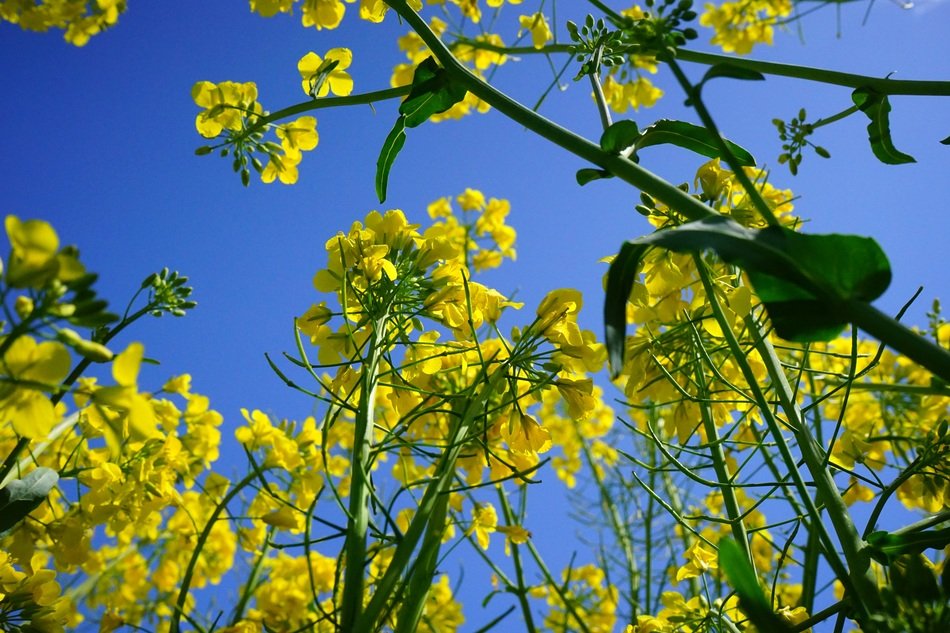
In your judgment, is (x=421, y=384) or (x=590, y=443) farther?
(x=590, y=443)

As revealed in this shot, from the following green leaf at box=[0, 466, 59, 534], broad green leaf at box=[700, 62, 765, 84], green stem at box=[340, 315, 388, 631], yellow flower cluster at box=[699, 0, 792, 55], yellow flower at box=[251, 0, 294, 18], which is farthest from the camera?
yellow flower cluster at box=[699, 0, 792, 55]

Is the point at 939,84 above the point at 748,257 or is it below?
above

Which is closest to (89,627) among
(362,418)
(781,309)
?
(362,418)

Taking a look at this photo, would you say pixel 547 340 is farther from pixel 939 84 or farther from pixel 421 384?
pixel 939 84

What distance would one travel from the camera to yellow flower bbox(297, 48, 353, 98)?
3.26 feet

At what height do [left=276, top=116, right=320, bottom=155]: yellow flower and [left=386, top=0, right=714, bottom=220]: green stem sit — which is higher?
[left=276, top=116, right=320, bottom=155]: yellow flower

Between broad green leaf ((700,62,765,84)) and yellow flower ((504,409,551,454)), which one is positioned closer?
broad green leaf ((700,62,765,84))

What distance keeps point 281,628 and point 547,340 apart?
2.28ft

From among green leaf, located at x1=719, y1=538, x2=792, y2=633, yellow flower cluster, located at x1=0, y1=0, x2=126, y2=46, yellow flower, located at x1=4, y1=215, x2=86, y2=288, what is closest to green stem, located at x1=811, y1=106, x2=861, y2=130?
green leaf, located at x1=719, y1=538, x2=792, y2=633

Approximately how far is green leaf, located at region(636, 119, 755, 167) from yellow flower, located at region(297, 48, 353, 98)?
1.63 ft

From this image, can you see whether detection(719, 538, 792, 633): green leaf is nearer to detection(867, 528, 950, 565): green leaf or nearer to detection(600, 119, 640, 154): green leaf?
detection(867, 528, 950, 565): green leaf

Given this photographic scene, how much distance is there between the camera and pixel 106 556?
2.08 metres

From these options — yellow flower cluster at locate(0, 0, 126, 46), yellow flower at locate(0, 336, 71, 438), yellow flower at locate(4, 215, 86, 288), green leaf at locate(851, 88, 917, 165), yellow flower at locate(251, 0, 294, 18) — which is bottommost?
yellow flower at locate(0, 336, 71, 438)

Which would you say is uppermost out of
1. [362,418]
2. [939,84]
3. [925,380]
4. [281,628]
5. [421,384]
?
[925,380]
